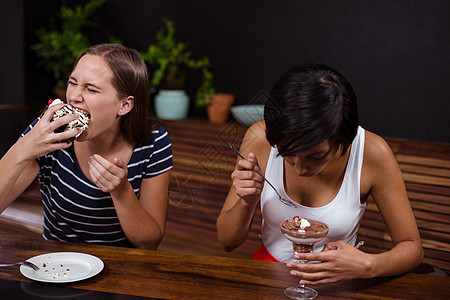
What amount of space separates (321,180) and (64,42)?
2.96 m

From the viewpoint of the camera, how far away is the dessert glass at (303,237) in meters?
1.20

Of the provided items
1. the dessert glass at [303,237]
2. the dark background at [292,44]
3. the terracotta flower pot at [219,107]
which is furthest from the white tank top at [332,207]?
the terracotta flower pot at [219,107]

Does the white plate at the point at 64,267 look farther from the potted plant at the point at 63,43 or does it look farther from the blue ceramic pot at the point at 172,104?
Answer: the potted plant at the point at 63,43

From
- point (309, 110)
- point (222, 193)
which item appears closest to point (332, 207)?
point (309, 110)

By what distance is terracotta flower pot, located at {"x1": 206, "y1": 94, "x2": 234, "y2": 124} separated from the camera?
342 cm

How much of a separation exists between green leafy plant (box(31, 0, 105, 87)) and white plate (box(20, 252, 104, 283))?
9.14 feet

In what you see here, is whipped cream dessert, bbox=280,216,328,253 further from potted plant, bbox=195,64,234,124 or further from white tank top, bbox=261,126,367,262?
potted plant, bbox=195,64,234,124

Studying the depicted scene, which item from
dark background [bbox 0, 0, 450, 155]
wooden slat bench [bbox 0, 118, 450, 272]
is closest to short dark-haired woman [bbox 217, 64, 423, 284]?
wooden slat bench [bbox 0, 118, 450, 272]

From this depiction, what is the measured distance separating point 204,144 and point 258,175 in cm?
185

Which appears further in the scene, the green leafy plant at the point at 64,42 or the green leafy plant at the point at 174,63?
the green leafy plant at the point at 64,42

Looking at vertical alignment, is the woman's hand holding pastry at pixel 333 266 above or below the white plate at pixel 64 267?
above

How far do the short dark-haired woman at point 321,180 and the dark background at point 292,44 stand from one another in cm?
150

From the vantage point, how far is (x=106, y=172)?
141 cm

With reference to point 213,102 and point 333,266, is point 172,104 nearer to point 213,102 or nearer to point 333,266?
point 213,102
